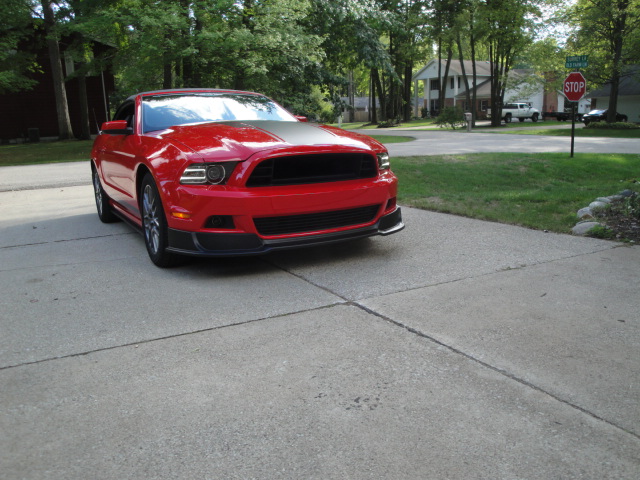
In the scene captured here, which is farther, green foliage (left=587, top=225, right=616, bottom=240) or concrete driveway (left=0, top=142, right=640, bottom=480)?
green foliage (left=587, top=225, right=616, bottom=240)

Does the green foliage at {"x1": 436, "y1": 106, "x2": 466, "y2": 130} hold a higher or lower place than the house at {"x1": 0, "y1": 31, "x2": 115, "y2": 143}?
lower

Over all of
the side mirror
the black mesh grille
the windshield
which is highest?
the windshield

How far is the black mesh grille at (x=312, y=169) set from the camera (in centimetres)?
459

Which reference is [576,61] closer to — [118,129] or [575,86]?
[575,86]

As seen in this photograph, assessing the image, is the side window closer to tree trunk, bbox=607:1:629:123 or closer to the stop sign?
the stop sign

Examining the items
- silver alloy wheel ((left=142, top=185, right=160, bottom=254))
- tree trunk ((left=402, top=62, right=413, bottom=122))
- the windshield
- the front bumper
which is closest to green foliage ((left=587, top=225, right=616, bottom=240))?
the front bumper

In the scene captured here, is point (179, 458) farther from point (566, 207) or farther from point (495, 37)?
point (495, 37)

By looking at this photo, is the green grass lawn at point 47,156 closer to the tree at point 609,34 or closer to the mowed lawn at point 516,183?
the mowed lawn at point 516,183

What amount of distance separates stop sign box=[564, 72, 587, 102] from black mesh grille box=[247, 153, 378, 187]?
35.9ft

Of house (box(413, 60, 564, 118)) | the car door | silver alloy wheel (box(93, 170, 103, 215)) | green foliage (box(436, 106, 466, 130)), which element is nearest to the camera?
the car door

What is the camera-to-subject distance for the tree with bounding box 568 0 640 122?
30.3m

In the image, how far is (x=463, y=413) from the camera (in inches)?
101

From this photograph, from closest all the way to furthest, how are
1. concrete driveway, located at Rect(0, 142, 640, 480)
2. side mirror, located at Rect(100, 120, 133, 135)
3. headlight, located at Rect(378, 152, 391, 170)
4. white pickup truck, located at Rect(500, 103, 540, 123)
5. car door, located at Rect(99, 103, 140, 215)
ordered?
concrete driveway, located at Rect(0, 142, 640, 480) < headlight, located at Rect(378, 152, 391, 170) < car door, located at Rect(99, 103, 140, 215) < side mirror, located at Rect(100, 120, 133, 135) < white pickup truck, located at Rect(500, 103, 540, 123)

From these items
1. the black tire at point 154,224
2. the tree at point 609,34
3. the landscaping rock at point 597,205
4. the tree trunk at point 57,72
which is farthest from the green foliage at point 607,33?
the black tire at point 154,224
